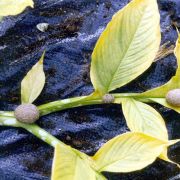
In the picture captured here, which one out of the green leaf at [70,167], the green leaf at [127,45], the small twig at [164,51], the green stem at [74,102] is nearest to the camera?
the green leaf at [70,167]

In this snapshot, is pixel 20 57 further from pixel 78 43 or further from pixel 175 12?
pixel 175 12

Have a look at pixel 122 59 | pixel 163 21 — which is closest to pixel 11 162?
pixel 122 59

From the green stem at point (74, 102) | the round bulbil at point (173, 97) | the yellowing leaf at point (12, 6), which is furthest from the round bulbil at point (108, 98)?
the yellowing leaf at point (12, 6)

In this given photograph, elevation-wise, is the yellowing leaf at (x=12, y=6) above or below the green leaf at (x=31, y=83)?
above

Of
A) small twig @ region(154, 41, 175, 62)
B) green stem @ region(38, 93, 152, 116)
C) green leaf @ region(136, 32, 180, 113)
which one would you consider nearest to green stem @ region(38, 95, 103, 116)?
green stem @ region(38, 93, 152, 116)

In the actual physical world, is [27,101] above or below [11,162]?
above

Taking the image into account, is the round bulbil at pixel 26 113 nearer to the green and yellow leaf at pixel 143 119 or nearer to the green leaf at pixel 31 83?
the green leaf at pixel 31 83
